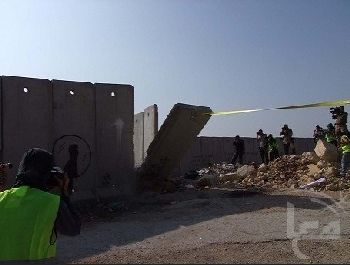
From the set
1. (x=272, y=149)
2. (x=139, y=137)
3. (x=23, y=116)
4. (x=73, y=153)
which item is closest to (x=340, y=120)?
(x=272, y=149)

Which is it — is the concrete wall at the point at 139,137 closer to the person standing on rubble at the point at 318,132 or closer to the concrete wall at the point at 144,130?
the concrete wall at the point at 144,130

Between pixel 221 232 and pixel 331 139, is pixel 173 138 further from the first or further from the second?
pixel 221 232

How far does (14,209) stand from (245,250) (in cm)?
379

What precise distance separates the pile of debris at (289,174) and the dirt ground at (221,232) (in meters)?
1.63

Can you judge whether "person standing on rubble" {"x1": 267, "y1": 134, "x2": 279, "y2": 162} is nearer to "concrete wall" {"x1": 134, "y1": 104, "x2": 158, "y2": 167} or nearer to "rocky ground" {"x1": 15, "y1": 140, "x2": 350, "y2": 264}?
"rocky ground" {"x1": 15, "y1": 140, "x2": 350, "y2": 264}

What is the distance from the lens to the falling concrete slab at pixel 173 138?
12156mm

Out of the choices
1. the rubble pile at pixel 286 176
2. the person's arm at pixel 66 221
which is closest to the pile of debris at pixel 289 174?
the rubble pile at pixel 286 176

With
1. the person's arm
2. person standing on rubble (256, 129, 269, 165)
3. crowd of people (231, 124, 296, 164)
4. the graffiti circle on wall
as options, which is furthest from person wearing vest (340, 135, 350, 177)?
the person's arm

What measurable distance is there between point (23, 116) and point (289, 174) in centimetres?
684

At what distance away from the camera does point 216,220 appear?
25.8ft

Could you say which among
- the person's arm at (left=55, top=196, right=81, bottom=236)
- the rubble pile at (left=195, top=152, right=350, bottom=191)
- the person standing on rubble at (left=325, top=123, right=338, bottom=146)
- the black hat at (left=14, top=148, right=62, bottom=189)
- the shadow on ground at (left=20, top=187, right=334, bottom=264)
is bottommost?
the shadow on ground at (left=20, top=187, right=334, bottom=264)

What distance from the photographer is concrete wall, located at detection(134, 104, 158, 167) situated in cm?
1425

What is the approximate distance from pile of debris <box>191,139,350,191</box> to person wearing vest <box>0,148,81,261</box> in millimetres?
9345

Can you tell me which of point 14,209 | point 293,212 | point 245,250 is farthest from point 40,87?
point 14,209
